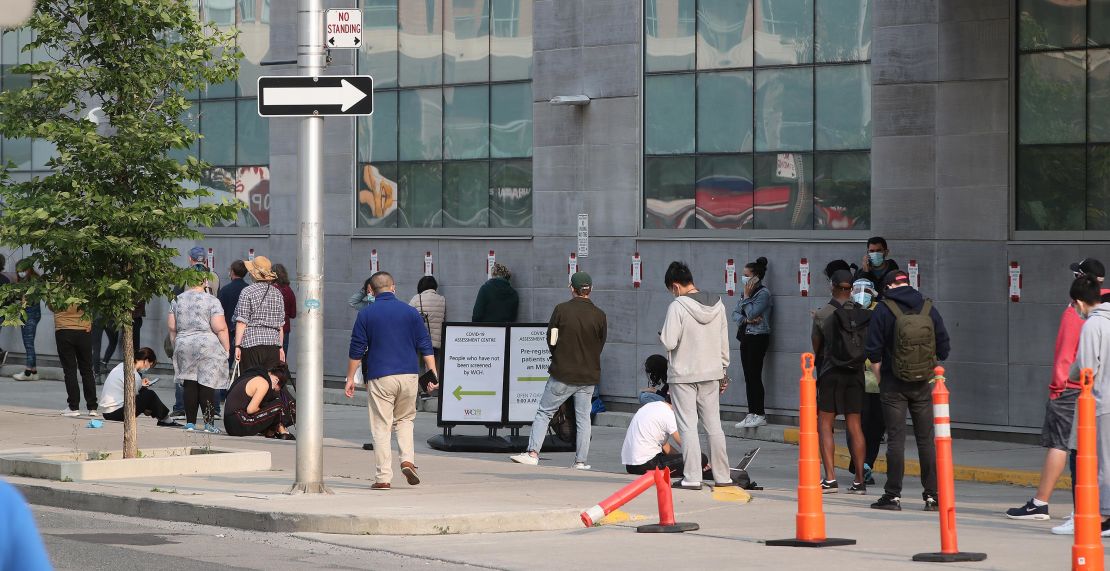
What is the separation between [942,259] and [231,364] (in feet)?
32.0

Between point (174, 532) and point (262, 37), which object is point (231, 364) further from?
point (174, 532)

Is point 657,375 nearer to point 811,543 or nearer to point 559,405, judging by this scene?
point 559,405

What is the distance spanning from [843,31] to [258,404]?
7.93 meters

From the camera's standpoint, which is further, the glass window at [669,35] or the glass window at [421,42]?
the glass window at [421,42]

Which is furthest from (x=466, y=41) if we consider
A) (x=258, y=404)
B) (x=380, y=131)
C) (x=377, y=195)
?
(x=258, y=404)

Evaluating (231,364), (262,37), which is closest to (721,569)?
(231,364)

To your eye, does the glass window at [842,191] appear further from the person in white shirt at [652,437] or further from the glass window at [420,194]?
the glass window at [420,194]

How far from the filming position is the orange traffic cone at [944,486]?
9289 millimetres

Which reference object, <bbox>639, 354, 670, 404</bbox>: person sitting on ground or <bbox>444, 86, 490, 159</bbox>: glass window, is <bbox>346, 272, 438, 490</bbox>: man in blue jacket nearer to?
<bbox>639, 354, 670, 404</bbox>: person sitting on ground

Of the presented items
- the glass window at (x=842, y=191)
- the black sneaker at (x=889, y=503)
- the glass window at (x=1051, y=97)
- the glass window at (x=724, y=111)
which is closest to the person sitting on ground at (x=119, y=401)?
the glass window at (x=724, y=111)

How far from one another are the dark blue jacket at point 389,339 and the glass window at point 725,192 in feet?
22.9

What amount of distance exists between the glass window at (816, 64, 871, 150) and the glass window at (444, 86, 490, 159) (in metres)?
5.33

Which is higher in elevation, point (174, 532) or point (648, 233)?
point (648, 233)

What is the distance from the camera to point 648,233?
66.9 feet
